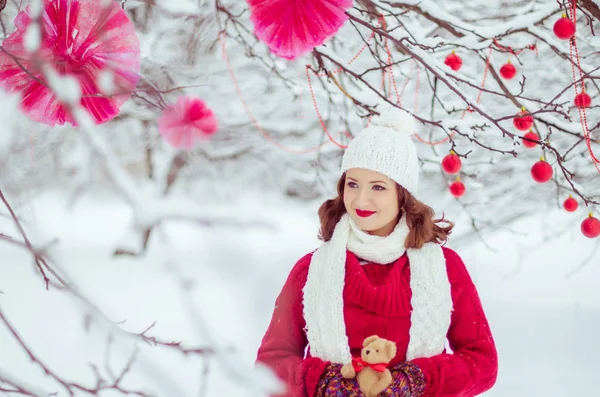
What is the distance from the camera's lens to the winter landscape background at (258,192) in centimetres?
37

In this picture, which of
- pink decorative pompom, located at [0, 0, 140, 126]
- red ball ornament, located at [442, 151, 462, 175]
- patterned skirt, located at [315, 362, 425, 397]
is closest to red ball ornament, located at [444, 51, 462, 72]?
red ball ornament, located at [442, 151, 462, 175]

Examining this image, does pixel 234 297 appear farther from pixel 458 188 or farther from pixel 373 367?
pixel 458 188

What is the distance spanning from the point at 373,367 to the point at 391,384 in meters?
0.05

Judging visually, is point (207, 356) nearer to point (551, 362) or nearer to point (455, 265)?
point (455, 265)

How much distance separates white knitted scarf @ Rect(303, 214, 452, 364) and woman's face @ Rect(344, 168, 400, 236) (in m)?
0.03

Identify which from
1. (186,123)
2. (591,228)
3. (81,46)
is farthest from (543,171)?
(81,46)

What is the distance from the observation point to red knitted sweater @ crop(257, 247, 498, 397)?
975 mm

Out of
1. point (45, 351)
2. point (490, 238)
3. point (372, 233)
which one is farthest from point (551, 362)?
point (45, 351)

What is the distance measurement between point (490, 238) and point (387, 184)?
1955 millimetres

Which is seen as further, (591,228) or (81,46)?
(591,228)

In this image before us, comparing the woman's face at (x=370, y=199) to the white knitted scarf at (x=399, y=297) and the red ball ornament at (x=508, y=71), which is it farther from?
the red ball ornament at (x=508, y=71)

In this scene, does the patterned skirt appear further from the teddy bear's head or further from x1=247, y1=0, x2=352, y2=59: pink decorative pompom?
x1=247, y1=0, x2=352, y2=59: pink decorative pompom

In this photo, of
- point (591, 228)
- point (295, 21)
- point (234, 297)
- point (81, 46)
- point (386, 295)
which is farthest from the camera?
point (591, 228)

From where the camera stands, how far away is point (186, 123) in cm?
73
